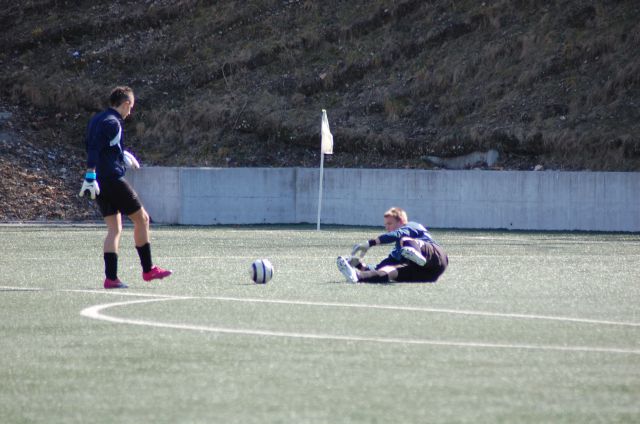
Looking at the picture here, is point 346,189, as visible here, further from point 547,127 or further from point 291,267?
point 291,267

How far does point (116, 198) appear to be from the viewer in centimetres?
1269

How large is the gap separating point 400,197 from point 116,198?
1870 centimetres

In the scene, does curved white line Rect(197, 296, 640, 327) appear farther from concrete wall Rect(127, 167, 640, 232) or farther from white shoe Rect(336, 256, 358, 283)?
concrete wall Rect(127, 167, 640, 232)

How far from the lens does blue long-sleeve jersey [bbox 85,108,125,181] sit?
41.3 feet

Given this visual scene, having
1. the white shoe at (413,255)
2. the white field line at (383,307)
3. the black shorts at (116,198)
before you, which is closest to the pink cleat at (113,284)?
the white field line at (383,307)

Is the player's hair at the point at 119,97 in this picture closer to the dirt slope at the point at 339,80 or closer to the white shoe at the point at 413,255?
the white shoe at the point at 413,255

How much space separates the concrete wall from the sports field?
13.3 meters

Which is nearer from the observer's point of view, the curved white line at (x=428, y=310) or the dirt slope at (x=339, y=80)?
the curved white line at (x=428, y=310)

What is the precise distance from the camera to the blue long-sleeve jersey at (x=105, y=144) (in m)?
12.6

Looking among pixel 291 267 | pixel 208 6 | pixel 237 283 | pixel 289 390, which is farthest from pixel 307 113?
pixel 289 390

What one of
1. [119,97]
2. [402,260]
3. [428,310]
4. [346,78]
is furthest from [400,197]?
[428,310]

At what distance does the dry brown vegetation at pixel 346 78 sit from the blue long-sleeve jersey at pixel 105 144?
22.4 metres

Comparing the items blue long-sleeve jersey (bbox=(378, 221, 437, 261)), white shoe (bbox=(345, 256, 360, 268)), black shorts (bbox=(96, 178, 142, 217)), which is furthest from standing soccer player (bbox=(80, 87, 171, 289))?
blue long-sleeve jersey (bbox=(378, 221, 437, 261))

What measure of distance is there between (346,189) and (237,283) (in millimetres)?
18560
